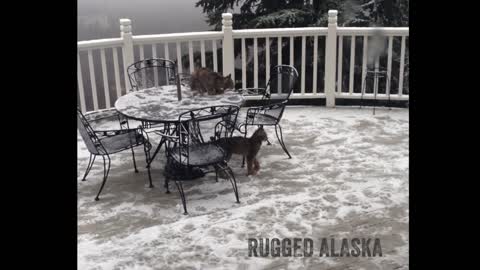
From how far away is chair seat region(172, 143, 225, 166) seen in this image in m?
3.99

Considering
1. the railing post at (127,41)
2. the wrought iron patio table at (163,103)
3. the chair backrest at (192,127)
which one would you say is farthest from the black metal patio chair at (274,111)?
the railing post at (127,41)

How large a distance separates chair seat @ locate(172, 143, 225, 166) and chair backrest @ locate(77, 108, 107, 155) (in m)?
0.64

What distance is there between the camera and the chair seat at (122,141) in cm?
437

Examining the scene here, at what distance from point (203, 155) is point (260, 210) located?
64 cm

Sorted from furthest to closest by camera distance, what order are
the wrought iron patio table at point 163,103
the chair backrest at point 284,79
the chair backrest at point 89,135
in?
the chair backrest at point 284,79 < the wrought iron patio table at point 163,103 < the chair backrest at point 89,135

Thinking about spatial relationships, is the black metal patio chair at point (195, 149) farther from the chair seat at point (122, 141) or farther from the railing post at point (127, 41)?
the railing post at point (127, 41)

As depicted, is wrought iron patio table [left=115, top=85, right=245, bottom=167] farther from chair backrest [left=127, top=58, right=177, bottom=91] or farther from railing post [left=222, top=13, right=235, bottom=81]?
railing post [left=222, top=13, right=235, bottom=81]

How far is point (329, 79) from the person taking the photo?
6.64 meters

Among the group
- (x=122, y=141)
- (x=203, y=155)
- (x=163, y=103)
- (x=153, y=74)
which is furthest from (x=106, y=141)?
(x=153, y=74)

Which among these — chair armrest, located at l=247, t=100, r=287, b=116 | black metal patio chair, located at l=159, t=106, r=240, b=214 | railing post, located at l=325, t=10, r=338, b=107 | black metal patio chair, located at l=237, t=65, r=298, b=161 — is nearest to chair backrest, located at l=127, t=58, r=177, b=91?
black metal patio chair, located at l=237, t=65, r=298, b=161

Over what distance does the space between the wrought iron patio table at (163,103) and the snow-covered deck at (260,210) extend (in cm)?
58

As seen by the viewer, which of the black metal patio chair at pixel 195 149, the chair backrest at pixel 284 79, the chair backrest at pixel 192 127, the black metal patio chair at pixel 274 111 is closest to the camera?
the chair backrest at pixel 192 127
